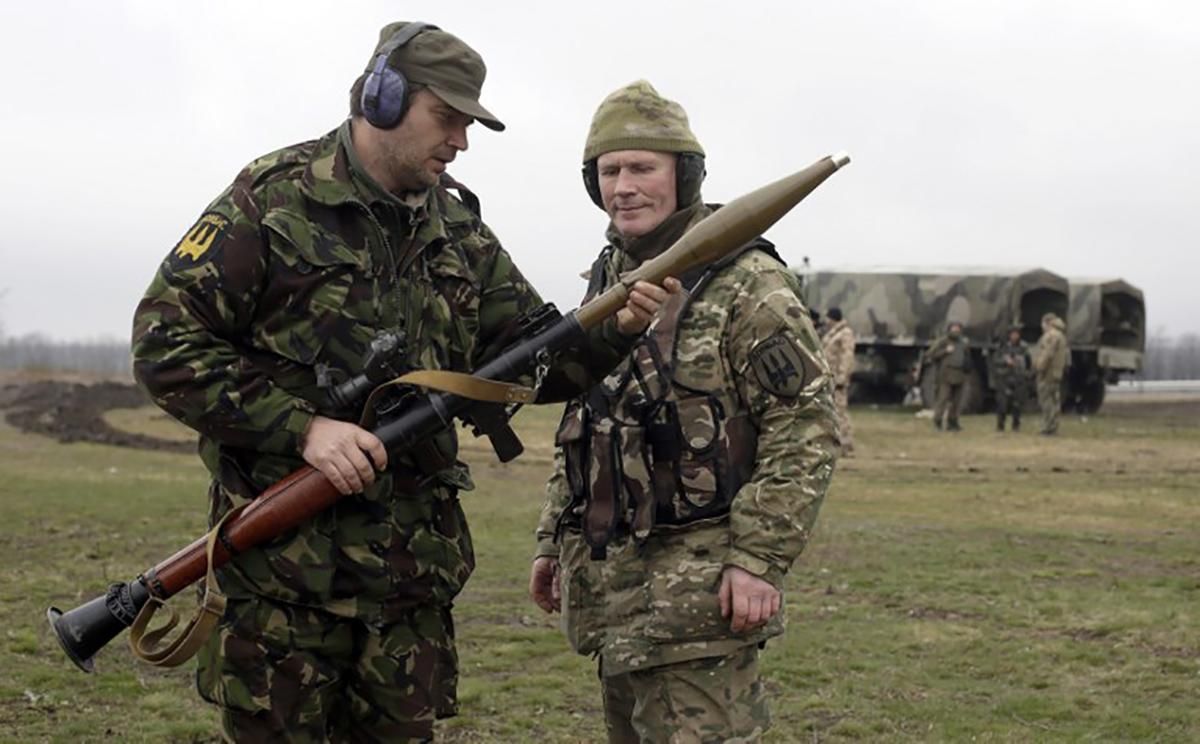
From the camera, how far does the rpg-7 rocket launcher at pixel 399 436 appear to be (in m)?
3.62

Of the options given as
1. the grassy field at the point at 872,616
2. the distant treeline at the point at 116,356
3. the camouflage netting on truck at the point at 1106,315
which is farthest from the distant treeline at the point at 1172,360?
the grassy field at the point at 872,616

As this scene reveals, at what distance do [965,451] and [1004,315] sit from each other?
9.56m

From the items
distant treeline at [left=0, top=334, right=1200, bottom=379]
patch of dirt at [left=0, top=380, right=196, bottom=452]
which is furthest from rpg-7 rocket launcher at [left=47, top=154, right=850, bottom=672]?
distant treeline at [left=0, top=334, right=1200, bottom=379]

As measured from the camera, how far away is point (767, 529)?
3.94 metres

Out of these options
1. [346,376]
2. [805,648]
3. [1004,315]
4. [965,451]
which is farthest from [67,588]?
[1004,315]

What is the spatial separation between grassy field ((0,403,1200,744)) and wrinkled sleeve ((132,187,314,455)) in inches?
131

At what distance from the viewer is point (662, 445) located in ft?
13.5

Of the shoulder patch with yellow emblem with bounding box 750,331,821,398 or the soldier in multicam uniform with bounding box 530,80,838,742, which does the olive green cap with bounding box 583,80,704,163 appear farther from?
A: the shoulder patch with yellow emblem with bounding box 750,331,821,398

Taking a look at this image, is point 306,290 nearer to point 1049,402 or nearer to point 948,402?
point 1049,402

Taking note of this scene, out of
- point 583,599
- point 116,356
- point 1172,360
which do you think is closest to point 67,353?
point 116,356

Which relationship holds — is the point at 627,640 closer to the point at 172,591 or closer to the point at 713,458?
the point at 713,458

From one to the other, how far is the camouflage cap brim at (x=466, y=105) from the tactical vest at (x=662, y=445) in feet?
2.57

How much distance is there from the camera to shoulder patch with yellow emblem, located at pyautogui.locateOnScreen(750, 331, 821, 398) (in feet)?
13.1

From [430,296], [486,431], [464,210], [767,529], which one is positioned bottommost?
[767,529]
